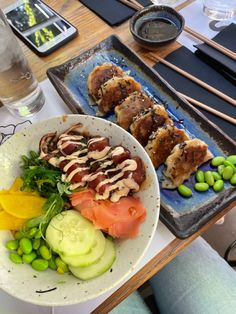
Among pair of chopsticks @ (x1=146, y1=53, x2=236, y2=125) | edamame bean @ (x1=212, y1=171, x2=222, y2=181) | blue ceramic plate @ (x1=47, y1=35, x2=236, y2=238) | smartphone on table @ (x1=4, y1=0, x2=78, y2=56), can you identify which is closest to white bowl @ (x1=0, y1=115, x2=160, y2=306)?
blue ceramic plate @ (x1=47, y1=35, x2=236, y2=238)

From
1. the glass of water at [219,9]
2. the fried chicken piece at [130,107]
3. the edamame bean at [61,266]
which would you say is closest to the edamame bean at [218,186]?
the fried chicken piece at [130,107]

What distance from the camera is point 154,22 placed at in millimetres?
1524

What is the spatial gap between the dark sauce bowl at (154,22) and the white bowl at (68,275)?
1.99 ft

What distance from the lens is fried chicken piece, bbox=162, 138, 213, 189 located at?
43.3 inches

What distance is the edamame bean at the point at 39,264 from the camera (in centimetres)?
90

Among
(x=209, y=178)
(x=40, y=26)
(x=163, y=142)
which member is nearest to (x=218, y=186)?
(x=209, y=178)

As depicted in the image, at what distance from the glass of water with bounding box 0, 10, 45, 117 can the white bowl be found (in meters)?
0.25

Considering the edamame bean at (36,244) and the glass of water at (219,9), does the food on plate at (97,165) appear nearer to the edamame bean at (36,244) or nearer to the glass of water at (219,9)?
the edamame bean at (36,244)

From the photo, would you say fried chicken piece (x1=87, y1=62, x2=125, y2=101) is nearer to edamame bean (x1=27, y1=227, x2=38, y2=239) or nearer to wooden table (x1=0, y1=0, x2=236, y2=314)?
wooden table (x1=0, y1=0, x2=236, y2=314)

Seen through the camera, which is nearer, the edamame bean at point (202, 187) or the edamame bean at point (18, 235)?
the edamame bean at point (18, 235)

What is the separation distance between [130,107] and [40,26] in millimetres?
620

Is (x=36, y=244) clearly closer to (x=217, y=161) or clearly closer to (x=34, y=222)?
(x=34, y=222)

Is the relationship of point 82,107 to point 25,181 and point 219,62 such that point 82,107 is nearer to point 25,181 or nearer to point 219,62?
point 25,181

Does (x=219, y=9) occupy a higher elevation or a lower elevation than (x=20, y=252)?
higher
